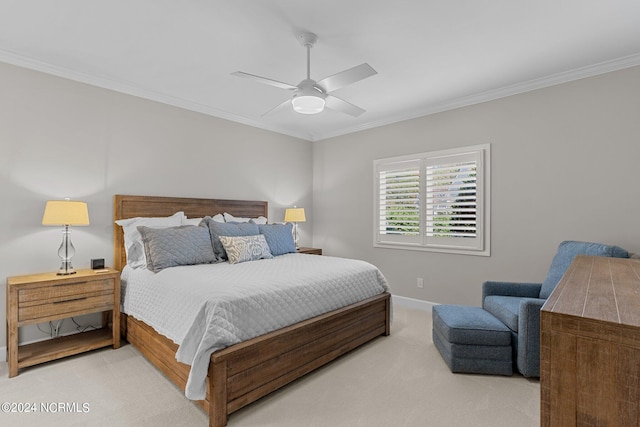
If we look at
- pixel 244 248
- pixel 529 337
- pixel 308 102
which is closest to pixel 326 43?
pixel 308 102

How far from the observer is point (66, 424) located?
1.94m

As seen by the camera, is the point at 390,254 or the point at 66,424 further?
the point at 390,254

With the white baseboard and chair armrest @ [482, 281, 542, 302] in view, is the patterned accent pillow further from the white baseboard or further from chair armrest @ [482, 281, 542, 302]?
chair armrest @ [482, 281, 542, 302]

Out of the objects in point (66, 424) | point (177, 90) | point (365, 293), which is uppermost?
point (177, 90)

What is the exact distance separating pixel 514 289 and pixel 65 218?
413 centimetres

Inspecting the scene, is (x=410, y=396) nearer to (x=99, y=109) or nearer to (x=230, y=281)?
(x=230, y=281)

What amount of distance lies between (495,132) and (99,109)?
4.32m

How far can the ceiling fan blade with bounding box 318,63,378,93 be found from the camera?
220cm

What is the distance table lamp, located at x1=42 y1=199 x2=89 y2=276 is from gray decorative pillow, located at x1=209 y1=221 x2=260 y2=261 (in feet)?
3.79

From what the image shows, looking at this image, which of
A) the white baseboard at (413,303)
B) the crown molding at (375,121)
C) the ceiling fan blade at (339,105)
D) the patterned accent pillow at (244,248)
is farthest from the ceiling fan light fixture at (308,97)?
the white baseboard at (413,303)

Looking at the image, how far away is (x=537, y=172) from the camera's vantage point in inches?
130

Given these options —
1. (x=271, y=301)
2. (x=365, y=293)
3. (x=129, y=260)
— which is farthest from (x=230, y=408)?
(x=129, y=260)

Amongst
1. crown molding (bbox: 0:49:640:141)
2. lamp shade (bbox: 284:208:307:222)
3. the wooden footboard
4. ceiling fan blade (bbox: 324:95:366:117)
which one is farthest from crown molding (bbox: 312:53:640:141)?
the wooden footboard

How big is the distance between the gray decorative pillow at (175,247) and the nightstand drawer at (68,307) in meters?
0.55
